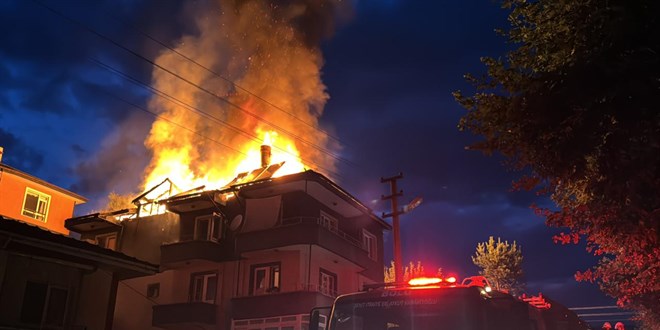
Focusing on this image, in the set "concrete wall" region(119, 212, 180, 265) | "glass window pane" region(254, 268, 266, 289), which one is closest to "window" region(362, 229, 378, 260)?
"glass window pane" region(254, 268, 266, 289)

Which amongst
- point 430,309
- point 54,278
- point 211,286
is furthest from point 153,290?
point 430,309

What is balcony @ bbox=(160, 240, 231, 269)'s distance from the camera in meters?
31.2

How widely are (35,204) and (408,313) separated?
37.6 m

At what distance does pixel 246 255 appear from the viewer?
1216 inches

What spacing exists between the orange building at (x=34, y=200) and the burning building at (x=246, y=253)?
3781 millimetres

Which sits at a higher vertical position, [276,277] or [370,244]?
[370,244]

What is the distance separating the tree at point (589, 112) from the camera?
334 inches

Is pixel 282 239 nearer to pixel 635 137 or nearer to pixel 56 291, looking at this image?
pixel 56 291

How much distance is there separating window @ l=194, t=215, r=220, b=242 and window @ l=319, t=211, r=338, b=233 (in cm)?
646

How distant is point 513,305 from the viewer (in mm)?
8242

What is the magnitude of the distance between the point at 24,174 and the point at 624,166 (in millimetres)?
38474

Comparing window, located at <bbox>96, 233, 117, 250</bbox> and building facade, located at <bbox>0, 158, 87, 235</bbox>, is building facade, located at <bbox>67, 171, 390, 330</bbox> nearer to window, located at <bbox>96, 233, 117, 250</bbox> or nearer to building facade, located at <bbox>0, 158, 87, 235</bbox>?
window, located at <bbox>96, 233, 117, 250</bbox>

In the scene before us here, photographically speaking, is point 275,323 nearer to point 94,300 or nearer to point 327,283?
point 327,283

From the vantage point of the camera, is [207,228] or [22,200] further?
[22,200]
